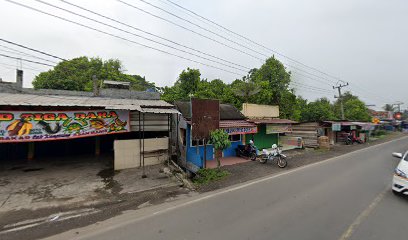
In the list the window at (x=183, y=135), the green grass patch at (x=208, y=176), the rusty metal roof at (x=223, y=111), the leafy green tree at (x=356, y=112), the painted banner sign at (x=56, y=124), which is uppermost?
the leafy green tree at (x=356, y=112)

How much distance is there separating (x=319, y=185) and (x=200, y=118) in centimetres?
659

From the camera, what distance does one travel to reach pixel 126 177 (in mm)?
9586

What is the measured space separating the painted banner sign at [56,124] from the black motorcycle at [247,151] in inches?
343

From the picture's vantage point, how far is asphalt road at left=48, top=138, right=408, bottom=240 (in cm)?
493

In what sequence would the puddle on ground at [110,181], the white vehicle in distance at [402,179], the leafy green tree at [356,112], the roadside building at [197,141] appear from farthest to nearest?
the leafy green tree at [356,112]
the roadside building at [197,141]
the puddle on ground at [110,181]
the white vehicle in distance at [402,179]

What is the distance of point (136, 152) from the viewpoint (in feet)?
36.4

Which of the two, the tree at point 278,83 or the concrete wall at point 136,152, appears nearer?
the concrete wall at point 136,152

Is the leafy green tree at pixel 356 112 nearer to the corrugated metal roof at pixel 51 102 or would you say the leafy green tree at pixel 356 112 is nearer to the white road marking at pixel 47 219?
the corrugated metal roof at pixel 51 102

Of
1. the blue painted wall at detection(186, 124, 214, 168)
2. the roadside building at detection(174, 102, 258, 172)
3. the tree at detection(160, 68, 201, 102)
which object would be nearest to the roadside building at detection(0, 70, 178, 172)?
the roadside building at detection(174, 102, 258, 172)

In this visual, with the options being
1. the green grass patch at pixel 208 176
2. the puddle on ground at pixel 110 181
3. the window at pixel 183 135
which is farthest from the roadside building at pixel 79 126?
the green grass patch at pixel 208 176

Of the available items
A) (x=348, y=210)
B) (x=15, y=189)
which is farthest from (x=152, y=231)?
(x=15, y=189)

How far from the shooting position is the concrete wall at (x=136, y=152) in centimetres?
1061

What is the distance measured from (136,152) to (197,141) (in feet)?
11.5

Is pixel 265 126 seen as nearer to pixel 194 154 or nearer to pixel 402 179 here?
pixel 194 154
